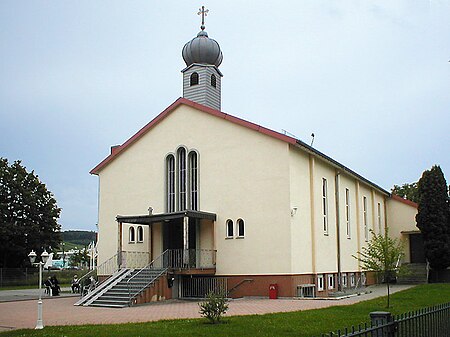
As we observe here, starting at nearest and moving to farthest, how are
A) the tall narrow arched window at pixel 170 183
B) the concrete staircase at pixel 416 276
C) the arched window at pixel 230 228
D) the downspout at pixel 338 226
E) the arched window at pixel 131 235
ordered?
the arched window at pixel 230 228 → the tall narrow arched window at pixel 170 183 → the arched window at pixel 131 235 → the downspout at pixel 338 226 → the concrete staircase at pixel 416 276

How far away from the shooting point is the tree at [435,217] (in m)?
37.9

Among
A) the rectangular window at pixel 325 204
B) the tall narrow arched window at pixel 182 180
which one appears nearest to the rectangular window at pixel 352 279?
the rectangular window at pixel 325 204

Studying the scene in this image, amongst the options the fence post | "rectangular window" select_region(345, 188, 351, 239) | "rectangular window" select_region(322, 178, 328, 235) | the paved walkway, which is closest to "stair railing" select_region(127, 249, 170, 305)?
the paved walkway

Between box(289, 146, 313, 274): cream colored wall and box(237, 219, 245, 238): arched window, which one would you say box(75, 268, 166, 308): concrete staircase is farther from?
box(289, 146, 313, 274): cream colored wall

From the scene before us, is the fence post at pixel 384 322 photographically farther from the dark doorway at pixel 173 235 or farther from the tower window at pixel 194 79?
the tower window at pixel 194 79

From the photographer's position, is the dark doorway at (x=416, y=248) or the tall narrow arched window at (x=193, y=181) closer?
the tall narrow arched window at (x=193, y=181)

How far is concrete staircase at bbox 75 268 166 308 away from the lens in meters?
24.6

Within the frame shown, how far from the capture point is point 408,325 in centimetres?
848

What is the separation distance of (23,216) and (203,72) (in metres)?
28.8

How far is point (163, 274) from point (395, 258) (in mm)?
10565

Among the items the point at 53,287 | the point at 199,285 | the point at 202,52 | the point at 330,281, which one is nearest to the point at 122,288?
the point at 199,285

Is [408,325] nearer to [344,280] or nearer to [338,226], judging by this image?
[338,226]

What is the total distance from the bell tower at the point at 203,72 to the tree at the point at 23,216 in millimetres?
26240

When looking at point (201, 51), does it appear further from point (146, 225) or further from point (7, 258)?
point (7, 258)
